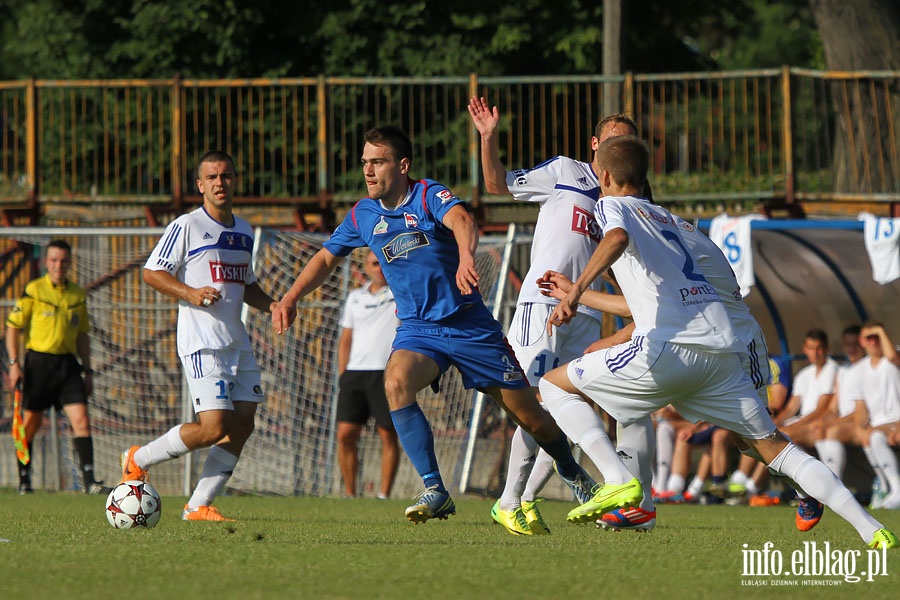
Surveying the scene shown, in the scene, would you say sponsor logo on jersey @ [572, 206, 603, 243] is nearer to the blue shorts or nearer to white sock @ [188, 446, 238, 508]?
the blue shorts

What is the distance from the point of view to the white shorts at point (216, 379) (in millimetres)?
9102

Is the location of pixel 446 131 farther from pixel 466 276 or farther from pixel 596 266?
pixel 596 266

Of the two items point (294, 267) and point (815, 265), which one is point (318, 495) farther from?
point (815, 265)

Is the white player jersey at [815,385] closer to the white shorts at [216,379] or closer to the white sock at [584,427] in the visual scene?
the white shorts at [216,379]

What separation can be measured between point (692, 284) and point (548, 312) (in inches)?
61.8

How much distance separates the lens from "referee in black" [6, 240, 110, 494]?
A: 1302cm

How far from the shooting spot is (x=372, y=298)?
13.4 metres

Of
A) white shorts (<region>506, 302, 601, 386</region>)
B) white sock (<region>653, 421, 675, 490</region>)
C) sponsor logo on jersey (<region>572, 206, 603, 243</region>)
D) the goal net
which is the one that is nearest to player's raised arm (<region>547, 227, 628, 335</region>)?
white shorts (<region>506, 302, 601, 386</region>)

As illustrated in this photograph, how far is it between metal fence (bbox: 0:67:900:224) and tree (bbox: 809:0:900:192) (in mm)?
55

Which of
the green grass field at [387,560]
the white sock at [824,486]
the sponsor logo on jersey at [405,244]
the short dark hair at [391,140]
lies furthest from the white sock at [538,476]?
the short dark hair at [391,140]

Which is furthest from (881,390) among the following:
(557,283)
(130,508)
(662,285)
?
(130,508)

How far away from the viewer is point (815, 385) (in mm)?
14000

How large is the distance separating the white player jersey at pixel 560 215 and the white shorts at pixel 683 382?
153cm

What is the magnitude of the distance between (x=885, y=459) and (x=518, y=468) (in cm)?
630
